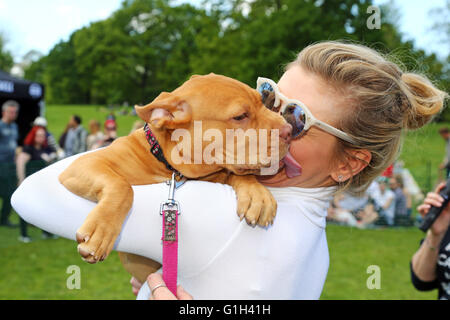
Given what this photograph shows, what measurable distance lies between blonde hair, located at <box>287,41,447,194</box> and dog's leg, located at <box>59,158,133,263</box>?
0.97 meters

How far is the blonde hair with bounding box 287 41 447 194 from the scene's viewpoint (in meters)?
1.89

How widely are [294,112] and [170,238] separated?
0.77m

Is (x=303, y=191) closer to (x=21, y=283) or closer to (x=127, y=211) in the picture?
(x=127, y=211)

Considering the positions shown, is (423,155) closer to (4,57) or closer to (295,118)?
(295,118)

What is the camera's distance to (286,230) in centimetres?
164

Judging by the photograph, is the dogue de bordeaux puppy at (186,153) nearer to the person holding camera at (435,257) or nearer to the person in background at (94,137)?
the person holding camera at (435,257)

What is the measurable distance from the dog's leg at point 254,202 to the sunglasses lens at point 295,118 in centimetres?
28

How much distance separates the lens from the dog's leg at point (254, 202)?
160 centimetres

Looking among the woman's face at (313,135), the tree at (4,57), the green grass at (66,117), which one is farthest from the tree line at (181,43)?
the woman's face at (313,135)

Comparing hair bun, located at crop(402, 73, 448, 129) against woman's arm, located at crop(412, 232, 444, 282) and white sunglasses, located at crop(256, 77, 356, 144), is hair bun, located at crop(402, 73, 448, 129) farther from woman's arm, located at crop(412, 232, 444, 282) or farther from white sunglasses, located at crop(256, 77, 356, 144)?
woman's arm, located at crop(412, 232, 444, 282)

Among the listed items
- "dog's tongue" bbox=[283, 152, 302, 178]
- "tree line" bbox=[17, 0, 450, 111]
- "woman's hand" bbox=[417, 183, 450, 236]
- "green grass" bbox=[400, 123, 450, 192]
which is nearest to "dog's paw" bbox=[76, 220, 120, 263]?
"dog's tongue" bbox=[283, 152, 302, 178]

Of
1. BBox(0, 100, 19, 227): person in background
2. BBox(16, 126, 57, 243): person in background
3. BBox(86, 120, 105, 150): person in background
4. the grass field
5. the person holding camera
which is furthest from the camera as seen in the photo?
BBox(86, 120, 105, 150): person in background

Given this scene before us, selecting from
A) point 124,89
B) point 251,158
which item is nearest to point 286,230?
point 251,158

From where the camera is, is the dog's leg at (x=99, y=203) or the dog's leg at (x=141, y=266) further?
the dog's leg at (x=141, y=266)
